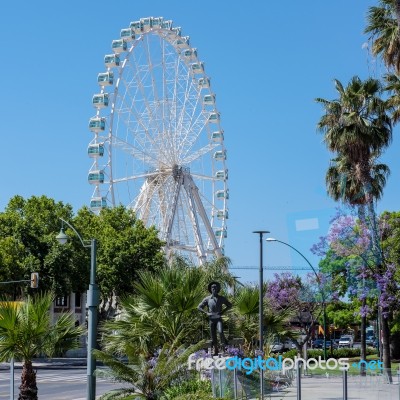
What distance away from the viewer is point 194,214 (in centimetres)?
6606

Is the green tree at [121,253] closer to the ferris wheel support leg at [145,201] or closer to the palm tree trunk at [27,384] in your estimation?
the ferris wheel support leg at [145,201]

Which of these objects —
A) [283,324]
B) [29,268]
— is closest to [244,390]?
[283,324]

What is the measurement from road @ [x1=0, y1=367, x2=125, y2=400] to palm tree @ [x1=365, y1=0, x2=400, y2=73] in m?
14.3

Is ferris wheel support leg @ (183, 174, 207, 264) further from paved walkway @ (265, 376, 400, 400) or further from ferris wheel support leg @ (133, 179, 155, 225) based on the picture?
paved walkway @ (265, 376, 400, 400)

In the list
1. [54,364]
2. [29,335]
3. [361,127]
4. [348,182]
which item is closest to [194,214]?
[54,364]

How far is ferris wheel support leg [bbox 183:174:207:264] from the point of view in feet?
213

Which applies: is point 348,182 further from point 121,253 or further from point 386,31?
point 121,253

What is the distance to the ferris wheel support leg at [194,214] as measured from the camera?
213 feet

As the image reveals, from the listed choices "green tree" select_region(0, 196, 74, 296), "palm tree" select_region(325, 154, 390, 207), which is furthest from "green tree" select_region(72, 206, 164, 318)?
"palm tree" select_region(325, 154, 390, 207)

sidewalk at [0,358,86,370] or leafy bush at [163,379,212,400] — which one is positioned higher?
leafy bush at [163,379,212,400]

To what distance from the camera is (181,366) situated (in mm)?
19609

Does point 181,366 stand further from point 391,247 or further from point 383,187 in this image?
point 383,187

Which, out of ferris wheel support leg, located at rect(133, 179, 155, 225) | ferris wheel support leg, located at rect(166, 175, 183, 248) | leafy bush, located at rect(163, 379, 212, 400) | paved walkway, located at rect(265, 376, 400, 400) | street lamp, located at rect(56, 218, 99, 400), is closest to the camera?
leafy bush, located at rect(163, 379, 212, 400)

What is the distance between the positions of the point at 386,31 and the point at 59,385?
824 inches
